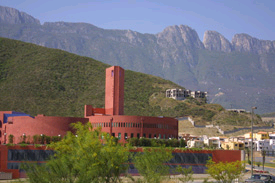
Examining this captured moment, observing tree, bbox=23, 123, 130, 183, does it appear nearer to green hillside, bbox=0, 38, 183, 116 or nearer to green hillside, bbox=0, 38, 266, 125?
green hillside, bbox=0, 38, 183, 116

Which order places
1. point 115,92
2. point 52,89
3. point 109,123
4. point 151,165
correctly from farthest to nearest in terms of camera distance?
point 52,89
point 115,92
point 109,123
point 151,165

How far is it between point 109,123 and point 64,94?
82944mm

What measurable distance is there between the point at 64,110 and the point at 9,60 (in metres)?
47.5

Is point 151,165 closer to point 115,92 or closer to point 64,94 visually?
point 115,92

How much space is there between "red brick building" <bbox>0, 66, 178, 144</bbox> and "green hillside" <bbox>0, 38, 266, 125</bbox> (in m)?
53.2

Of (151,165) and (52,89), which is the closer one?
(151,165)

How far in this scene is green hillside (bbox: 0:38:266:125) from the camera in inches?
6432

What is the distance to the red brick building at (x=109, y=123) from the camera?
97.7 metres

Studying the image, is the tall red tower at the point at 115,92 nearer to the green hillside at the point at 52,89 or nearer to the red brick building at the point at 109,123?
the red brick building at the point at 109,123

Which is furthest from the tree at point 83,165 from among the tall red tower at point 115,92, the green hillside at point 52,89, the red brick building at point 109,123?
the green hillside at point 52,89

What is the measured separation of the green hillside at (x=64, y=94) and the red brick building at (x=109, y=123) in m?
53.2

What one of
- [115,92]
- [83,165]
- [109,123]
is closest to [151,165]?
[83,165]

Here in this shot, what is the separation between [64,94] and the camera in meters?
178

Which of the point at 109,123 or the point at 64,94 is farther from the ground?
the point at 64,94
